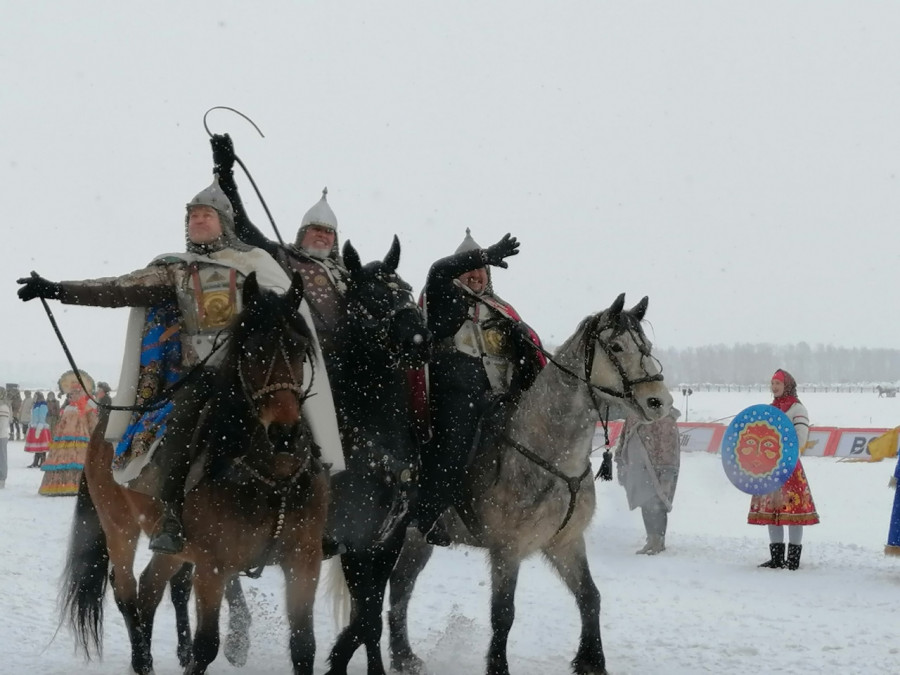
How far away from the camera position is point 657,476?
10602 millimetres

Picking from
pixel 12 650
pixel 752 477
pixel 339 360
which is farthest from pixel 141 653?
pixel 752 477

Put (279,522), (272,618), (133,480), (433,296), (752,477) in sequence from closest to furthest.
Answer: (279,522) → (133,480) → (433,296) → (272,618) → (752,477)

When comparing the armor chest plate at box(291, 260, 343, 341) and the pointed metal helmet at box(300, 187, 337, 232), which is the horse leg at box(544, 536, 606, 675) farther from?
the pointed metal helmet at box(300, 187, 337, 232)

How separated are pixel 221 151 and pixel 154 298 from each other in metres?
1.39

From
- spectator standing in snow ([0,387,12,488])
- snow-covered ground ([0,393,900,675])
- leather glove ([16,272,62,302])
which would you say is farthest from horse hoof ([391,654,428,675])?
spectator standing in snow ([0,387,12,488])

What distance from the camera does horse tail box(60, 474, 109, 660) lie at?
16.6 feet

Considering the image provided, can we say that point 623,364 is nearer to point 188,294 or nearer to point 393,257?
point 393,257

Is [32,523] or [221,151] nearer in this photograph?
[221,151]

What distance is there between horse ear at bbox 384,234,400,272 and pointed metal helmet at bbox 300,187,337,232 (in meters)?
0.89

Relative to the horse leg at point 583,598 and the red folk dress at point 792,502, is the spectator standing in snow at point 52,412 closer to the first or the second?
the red folk dress at point 792,502

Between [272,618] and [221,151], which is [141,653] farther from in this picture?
[221,151]

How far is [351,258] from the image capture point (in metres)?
4.70

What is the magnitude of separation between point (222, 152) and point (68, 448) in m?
10.7

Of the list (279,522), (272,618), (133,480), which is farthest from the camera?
(272,618)
